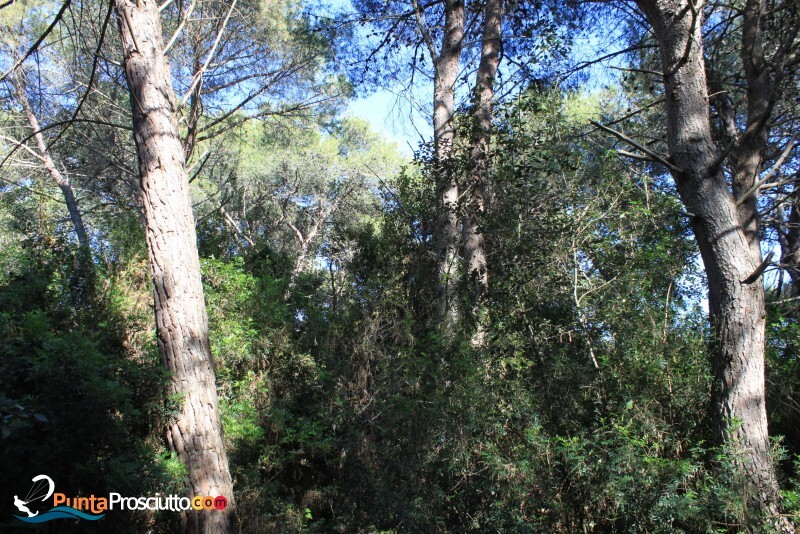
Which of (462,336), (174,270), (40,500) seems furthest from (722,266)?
(40,500)

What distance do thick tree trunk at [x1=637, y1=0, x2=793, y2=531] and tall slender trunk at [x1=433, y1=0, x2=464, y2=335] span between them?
2.20m

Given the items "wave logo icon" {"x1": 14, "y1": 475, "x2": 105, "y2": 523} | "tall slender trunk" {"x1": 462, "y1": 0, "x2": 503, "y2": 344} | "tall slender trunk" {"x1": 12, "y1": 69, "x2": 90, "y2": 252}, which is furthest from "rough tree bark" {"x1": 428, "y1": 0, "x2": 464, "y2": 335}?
"tall slender trunk" {"x1": 12, "y1": 69, "x2": 90, "y2": 252}

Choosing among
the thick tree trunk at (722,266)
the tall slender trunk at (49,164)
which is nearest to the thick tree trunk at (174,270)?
the thick tree trunk at (722,266)

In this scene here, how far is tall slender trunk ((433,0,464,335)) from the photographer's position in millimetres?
5742

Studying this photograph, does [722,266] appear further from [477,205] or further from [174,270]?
[174,270]

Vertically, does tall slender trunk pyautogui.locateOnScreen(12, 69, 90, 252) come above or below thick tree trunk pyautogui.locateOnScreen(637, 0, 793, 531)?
above

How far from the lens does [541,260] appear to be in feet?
16.8

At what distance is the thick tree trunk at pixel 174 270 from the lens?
3846 mm

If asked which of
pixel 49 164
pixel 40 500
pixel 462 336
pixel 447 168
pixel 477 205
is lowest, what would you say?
pixel 40 500

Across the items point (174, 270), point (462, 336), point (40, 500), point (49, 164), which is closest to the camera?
point (40, 500)

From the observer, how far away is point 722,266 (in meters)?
4.02

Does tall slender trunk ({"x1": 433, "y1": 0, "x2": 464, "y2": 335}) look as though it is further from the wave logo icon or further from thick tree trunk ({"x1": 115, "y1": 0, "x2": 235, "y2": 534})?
the wave logo icon

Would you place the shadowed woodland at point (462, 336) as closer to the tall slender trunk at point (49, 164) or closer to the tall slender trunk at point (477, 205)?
the tall slender trunk at point (477, 205)

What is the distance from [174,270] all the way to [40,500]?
1.62m
